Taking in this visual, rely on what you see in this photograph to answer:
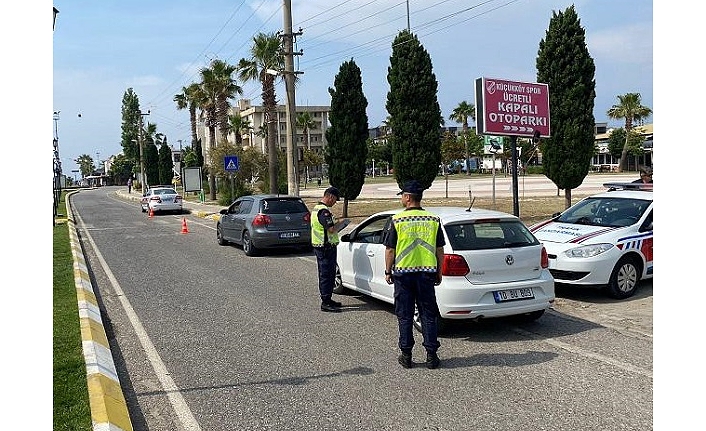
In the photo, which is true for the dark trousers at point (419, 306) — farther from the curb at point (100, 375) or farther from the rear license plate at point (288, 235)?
the rear license plate at point (288, 235)

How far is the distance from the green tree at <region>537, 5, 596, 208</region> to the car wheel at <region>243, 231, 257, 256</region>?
1016 centimetres

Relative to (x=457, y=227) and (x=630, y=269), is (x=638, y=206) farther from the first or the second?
(x=457, y=227)

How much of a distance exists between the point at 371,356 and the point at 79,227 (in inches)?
911

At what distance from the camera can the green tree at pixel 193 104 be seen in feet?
158

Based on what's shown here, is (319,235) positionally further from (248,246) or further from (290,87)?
(290,87)

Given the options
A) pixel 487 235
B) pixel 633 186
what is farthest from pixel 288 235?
pixel 487 235

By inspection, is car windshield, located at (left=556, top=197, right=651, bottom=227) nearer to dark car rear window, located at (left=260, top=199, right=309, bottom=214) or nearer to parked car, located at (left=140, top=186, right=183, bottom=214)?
dark car rear window, located at (left=260, top=199, right=309, bottom=214)

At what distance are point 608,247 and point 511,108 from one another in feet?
23.0

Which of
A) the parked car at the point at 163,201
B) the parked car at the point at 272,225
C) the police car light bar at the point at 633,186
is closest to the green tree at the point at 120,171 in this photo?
the parked car at the point at 163,201

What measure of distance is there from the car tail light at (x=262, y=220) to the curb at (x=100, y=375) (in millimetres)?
5902

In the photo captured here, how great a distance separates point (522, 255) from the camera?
7.63 m

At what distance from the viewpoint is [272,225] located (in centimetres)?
1552

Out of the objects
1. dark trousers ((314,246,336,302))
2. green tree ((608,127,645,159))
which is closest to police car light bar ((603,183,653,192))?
dark trousers ((314,246,336,302))
